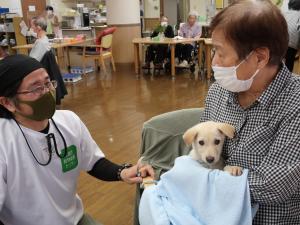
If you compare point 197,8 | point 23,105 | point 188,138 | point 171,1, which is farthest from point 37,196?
point 171,1

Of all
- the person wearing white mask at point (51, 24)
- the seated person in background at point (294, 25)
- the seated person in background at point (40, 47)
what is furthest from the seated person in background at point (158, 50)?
the seated person in background at point (294, 25)

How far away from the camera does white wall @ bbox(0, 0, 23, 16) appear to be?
973 centimetres

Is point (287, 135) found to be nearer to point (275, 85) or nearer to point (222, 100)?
point (275, 85)

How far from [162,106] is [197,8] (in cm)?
813

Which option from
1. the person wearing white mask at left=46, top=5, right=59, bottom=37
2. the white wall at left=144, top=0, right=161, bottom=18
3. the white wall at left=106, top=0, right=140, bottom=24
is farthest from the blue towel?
the white wall at left=144, top=0, right=161, bottom=18

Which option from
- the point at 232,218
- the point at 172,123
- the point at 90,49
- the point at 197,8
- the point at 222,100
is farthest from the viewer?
the point at 197,8

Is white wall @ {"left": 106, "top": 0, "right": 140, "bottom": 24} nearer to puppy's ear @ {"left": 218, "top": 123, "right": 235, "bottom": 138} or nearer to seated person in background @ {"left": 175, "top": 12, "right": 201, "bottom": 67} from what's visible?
seated person in background @ {"left": 175, "top": 12, "right": 201, "bottom": 67}

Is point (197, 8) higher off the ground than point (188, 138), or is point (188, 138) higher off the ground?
point (197, 8)

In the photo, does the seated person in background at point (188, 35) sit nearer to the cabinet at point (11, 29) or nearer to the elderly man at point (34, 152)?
the cabinet at point (11, 29)

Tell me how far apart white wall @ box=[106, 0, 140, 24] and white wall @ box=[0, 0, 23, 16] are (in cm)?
262

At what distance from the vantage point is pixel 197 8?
40.5 feet

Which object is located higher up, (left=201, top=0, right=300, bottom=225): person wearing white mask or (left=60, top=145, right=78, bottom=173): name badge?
(left=201, top=0, right=300, bottom=225): person wearing white mask

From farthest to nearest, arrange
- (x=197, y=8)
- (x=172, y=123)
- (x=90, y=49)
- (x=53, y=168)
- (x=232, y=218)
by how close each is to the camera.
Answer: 1. (x=197, y=8)
2. (x=90, y=49)
3. (x=172, y=123)
4. (x=53, y=168)
5. (x=232, y=218)

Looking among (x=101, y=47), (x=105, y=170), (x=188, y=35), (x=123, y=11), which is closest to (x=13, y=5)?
(x=123, y=11)
